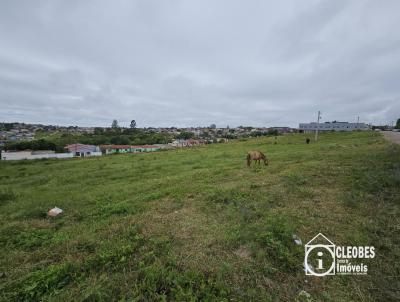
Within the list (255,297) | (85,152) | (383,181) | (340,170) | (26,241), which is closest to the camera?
(255,297)

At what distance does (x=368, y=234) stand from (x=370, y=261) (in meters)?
0.77

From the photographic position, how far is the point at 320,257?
3.18 m

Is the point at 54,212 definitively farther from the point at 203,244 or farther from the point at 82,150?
the point at 82,150

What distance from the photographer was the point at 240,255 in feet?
10.7

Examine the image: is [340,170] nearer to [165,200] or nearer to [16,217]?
[165,200]

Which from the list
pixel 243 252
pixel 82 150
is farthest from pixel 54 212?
pixel 82 150

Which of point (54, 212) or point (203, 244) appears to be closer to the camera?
point (203, 244)

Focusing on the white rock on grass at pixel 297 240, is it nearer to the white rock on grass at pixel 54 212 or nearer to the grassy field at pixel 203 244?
the grassy field at pixel 203 244

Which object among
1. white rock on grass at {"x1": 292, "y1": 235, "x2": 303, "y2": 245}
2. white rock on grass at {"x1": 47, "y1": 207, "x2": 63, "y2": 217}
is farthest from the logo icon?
white rock on grass at {"x1": 47, "y1": 207, "x2": 63, "y2": 217}

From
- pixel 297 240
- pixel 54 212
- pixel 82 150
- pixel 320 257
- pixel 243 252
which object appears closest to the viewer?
pixel 320 257

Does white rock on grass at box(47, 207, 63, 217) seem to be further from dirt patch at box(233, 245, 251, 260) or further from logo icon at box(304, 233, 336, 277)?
logo icon at box(304, 233, 336, 277)

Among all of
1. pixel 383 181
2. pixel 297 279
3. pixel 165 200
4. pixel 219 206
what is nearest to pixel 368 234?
pixel 297 279

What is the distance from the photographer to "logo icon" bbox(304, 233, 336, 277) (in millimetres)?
2916

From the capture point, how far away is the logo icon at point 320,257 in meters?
2.92
